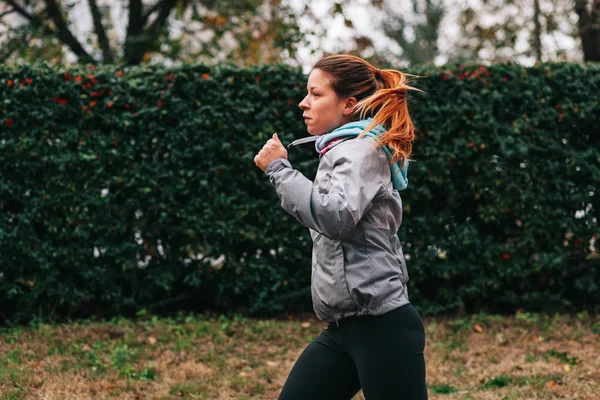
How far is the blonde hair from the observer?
2291 mm

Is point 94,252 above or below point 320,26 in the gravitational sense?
below

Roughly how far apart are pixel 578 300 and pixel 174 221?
4.15 metres

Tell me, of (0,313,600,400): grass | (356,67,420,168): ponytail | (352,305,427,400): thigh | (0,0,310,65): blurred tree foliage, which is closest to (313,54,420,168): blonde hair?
(356,67,420,168): ponytail

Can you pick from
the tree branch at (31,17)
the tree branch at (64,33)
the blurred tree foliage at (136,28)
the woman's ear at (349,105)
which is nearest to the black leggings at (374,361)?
the woman's ear at (349,105)

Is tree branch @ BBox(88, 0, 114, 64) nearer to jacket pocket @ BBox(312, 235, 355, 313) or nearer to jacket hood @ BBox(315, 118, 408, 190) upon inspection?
jacket hood @ BBox(315, 118, 408, 190)

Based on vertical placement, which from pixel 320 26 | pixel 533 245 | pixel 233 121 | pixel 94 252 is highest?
pixel 320 26

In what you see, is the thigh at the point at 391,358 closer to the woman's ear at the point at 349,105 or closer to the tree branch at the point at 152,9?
the woman's ear at the point at 349,105

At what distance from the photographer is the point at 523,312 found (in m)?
6.71

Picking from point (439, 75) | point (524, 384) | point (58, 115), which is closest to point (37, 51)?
point (58, 115)

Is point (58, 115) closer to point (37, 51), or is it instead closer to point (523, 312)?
point (523, 312)

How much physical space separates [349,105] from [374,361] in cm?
91

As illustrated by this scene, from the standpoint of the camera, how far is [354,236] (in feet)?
7.31

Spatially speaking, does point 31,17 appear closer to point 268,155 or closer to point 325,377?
point 268,155

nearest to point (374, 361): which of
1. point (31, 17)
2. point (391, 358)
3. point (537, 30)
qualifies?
point (391, 358)
